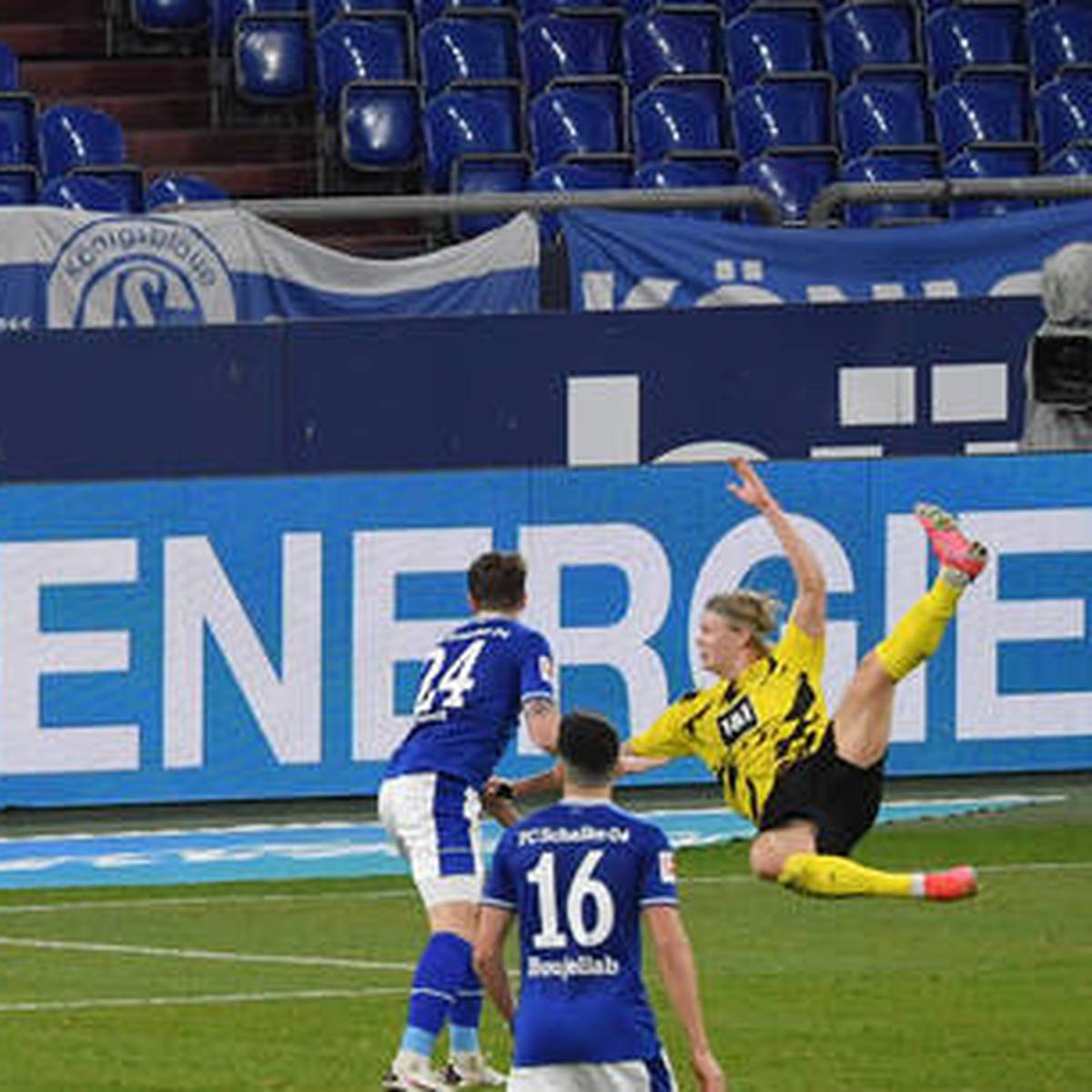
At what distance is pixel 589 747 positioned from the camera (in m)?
11.2

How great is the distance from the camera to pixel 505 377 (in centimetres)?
2303

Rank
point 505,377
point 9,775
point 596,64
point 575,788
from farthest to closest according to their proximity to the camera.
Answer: point 596,64 → point 505,377 → point 9,775 → point 575,788

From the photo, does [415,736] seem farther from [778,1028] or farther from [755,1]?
[755,1]

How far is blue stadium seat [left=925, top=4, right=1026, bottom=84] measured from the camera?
29.7 metres

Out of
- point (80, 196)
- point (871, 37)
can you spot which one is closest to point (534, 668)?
point (80, 196)

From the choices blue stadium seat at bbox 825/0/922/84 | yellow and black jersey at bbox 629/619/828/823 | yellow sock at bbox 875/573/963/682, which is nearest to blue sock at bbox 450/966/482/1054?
yellow and black jersey at bbox 629/619/828/823

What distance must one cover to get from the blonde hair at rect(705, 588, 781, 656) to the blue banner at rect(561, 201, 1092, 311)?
8143 millimetres

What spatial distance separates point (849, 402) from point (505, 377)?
1.93 metres

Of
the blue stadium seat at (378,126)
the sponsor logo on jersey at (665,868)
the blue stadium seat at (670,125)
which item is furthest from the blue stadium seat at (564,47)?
the sponsor logo on jersey at (665,868)

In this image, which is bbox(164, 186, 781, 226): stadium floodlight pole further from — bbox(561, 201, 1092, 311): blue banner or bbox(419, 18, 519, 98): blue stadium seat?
bbox(419, 18, 519, 98): blue stadium seat

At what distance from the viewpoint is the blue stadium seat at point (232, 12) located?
2777 centimetres

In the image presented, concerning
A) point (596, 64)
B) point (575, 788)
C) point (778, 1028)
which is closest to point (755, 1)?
point (596, 64)

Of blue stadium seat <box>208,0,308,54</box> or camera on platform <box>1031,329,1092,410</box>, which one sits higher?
blue stadium seat <box>208,0,308,54</box>

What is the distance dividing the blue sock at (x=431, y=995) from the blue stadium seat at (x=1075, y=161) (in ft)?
49.0
